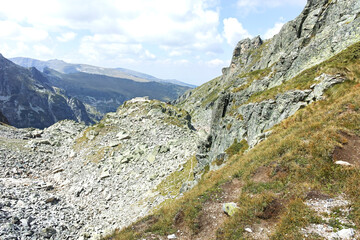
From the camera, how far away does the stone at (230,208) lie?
1280 cm

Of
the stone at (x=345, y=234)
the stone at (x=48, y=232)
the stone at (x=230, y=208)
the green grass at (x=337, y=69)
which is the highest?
the green grass at (x=337, y=69)

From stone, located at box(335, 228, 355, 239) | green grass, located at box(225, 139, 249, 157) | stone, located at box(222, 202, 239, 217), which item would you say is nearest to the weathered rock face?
green grass, located at box(225, 139, 249, 157)

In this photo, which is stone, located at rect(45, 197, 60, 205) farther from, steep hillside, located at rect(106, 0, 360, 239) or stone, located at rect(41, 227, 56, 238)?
steep hillside, located at rect(106, 0, 360, 239)

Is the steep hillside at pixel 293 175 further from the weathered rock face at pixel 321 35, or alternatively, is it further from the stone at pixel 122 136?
the stone at pixel 122 136

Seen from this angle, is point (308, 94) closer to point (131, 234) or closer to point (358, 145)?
point (358, 145)

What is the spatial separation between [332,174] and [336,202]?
7.67 ft

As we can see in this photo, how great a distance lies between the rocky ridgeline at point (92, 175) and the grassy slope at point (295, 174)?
1457cm

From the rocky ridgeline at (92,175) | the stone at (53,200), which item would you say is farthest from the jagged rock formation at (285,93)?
the stone at (53,200)

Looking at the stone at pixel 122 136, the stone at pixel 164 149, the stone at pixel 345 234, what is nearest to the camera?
the stone at pixel 345 234

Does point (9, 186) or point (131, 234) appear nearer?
point (131, 234)

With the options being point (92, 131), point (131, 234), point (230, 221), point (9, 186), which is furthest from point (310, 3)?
point (9, 186)

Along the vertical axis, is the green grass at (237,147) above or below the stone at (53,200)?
above

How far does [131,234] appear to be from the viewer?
44.0 ft

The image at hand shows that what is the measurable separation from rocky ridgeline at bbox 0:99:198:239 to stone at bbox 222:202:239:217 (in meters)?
16.5
